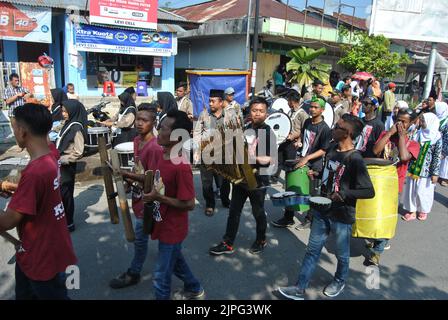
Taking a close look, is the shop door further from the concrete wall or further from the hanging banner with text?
the concrete wall

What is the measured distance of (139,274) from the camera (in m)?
3.65

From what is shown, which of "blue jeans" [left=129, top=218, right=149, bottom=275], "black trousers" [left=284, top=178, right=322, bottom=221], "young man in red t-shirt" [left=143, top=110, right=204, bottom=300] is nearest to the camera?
"young man in red t-shirt" [left=143, top=110, right=204, bottom=300]

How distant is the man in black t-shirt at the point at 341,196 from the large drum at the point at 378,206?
85 centimetres

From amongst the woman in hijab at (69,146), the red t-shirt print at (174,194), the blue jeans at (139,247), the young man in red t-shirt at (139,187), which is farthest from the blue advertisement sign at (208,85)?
the red t-shirt print at (174,194)

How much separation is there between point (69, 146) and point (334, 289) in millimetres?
3372

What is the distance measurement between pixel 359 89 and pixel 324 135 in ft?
29.6

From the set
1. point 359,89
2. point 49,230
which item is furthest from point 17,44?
point 49,230

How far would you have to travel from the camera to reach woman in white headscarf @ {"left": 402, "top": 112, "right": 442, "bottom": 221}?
18.1 ft

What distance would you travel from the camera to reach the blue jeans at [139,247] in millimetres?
3467

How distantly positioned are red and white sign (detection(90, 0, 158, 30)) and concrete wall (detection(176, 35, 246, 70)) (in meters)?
3.89

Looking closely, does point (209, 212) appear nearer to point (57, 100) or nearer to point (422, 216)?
point (57, 100)

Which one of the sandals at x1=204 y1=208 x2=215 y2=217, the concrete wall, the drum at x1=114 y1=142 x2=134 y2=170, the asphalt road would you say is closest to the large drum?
the asphalt road

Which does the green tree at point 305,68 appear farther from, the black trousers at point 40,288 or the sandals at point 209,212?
the black trousers at point 40,288

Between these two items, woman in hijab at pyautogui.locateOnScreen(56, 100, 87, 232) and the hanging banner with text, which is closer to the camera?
woman in hijab at pyautogui.locateOnScreen(56, 100, 87, 232)
